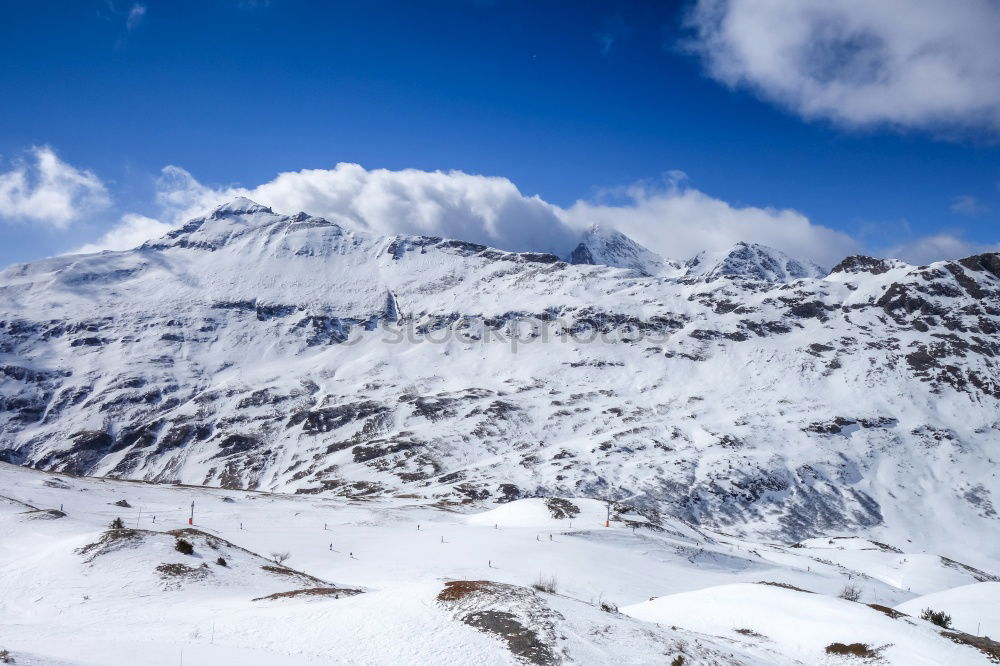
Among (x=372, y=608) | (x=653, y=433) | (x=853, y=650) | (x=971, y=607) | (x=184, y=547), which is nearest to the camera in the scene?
(x=372, y=608)

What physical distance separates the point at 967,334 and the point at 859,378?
144 ft

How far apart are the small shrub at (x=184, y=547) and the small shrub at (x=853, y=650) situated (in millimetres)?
22120

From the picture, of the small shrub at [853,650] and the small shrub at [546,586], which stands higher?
the small shrub at [853,650]

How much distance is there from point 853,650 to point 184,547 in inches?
898

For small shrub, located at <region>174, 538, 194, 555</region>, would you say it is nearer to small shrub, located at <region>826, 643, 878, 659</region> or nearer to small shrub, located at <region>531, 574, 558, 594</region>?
small shrub, located at <region>531, 574, 558, 594</region>

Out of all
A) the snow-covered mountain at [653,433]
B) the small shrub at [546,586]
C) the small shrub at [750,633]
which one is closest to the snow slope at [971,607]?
the small shrub at [750,633]

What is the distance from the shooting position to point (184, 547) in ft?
77.0

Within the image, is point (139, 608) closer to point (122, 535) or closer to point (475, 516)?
point (122, 535)

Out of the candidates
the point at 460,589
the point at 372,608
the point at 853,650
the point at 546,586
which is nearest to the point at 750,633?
the point at 853,650

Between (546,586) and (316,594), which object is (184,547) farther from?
(546,586)

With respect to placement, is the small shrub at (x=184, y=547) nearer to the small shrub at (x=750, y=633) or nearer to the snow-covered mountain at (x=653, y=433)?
the small shrub at (x=750, y=633)

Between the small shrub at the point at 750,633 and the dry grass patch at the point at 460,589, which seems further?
the small shrub at the point at 750,633

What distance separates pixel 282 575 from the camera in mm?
23953

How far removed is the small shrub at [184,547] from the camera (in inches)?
922
